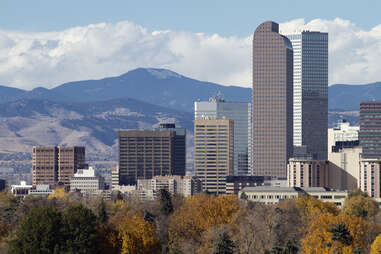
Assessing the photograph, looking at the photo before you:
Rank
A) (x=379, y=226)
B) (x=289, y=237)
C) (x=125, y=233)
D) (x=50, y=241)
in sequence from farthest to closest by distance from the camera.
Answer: (x=379, y=226) → (x=289, y=237) → (x=125, y=233) → (x=50, y=241)

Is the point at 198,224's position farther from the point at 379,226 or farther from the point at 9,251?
the point at 9,251

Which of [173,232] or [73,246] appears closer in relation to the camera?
[73,246]

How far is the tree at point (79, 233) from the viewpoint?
495ft

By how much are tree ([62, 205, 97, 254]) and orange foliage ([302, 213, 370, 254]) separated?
28.7 metres

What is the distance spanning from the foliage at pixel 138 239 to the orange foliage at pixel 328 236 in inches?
803

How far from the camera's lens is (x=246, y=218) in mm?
187375

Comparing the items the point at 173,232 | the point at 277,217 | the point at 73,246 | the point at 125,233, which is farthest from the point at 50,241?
the point at 277,217

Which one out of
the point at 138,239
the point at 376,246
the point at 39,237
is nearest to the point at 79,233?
the point at 39,237

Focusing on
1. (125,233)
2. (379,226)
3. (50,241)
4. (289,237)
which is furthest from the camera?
(379,226)

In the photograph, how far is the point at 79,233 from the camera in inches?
6014

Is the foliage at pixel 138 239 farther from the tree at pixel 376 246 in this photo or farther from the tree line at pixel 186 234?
the tree at pixel 376 246

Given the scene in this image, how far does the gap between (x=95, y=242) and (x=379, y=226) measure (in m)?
54.6

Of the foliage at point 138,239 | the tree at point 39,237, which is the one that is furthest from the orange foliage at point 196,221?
the tree at point 39,237

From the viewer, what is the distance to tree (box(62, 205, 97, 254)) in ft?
495
